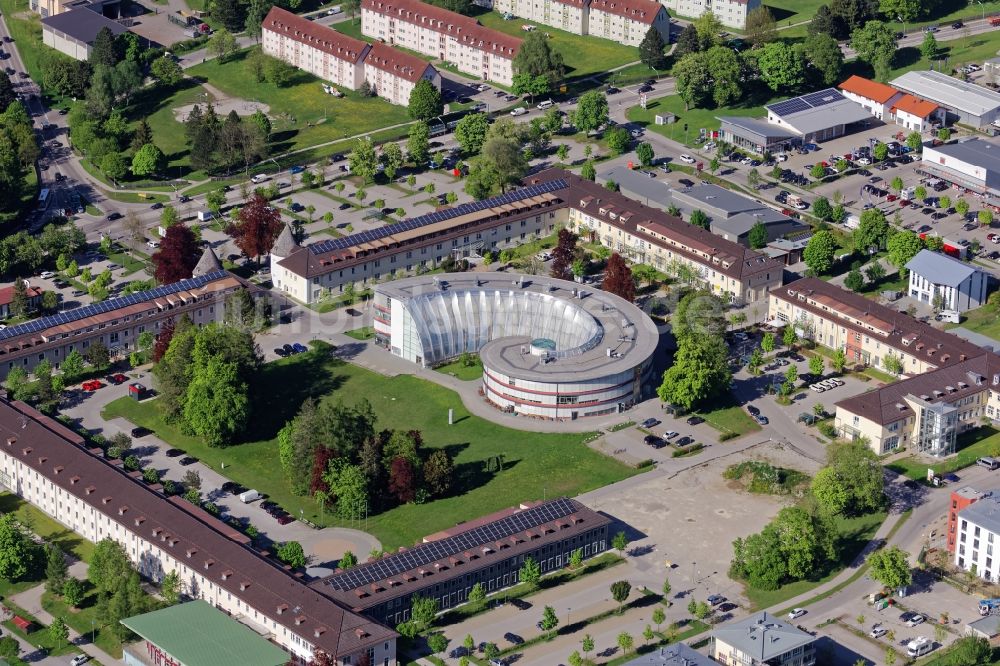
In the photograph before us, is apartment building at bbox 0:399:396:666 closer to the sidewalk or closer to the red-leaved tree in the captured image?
the sidewalk

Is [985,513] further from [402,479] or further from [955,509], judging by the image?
[402,479]

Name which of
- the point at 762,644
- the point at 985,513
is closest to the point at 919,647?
the point at 762,644

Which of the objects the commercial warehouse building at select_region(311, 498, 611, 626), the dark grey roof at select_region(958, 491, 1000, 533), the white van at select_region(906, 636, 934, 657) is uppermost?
the dark grey roof at select_region(958, 491, 1000, 533)

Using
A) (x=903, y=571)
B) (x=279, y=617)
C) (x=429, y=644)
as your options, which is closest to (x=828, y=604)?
(x=903, y=571)

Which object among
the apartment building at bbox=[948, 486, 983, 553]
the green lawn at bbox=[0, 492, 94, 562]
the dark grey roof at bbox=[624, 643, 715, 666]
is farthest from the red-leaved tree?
the apartment building at bbox=[948, 486, 983, 553]

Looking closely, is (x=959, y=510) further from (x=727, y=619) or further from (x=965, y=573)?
(x=727, y=619)

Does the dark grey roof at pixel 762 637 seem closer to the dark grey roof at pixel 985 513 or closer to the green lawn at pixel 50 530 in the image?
the dark grey roof at pixel 985 513
